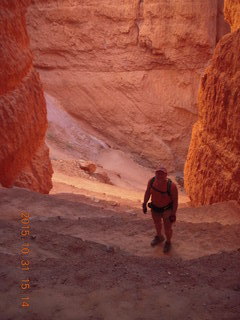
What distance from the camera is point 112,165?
16.3m

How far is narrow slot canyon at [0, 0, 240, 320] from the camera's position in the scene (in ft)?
8.70

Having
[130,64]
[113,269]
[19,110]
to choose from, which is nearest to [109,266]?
[113,269]

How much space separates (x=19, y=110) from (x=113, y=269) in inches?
156

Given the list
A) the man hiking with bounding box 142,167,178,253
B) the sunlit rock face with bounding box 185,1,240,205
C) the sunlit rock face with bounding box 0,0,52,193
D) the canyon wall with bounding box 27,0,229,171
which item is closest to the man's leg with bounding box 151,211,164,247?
the man hiking with bounding box 142,167,178,253

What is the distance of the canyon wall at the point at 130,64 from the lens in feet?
58.4

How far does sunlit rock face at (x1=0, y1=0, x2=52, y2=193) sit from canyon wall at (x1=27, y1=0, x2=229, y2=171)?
11382mm

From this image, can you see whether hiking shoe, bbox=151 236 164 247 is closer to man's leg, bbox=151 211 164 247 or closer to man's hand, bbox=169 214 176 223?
man's leg, bbox=151 211 164 247

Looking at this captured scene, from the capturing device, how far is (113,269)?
10.0 ft

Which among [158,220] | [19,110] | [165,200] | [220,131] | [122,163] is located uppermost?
[19,110]

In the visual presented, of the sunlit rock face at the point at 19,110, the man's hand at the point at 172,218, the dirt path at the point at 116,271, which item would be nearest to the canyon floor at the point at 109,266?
the dirt path at the point at 116,271

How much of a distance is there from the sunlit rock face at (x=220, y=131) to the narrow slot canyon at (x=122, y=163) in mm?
31

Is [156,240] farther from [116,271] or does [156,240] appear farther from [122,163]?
[122,163]

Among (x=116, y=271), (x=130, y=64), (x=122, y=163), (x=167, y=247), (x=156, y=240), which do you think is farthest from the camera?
(x=130, y=64)

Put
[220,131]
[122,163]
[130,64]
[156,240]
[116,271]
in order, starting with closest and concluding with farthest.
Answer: [116,271] → [156,240] → [220,131] → [122,163] → [130,64]
